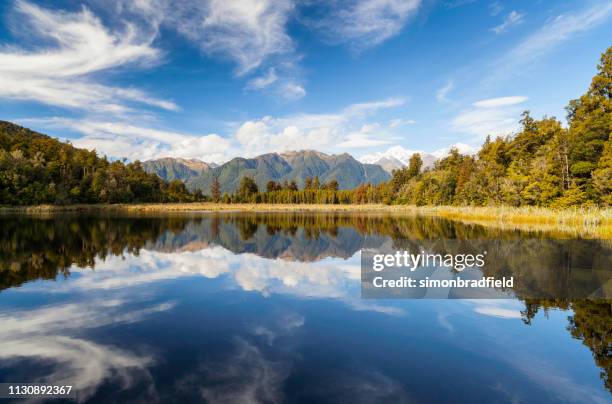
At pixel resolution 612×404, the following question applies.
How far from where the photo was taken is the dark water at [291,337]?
679 centimetres

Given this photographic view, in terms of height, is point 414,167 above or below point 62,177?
above

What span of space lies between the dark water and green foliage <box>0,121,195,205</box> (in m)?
87.1

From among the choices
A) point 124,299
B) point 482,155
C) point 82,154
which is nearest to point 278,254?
point 124,299

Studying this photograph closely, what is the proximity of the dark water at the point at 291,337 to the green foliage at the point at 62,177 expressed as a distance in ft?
286

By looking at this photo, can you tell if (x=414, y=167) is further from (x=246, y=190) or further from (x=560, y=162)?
(x=560, y=162)

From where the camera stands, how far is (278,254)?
24.1 meters

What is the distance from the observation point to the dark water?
Answer: 22.3 feet

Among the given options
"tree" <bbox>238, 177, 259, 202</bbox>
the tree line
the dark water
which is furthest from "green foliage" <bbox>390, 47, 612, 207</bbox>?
"tree" <bbox>238, 177, 259, 202</bbox>

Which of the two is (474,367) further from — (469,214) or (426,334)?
(469,214)

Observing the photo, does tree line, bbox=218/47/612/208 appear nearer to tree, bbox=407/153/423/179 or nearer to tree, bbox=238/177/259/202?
tree, bbox=407/153/423/179

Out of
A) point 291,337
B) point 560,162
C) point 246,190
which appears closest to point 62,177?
point 246,190

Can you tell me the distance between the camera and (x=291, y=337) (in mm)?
9438

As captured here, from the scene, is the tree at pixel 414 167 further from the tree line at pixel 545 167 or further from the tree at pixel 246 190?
the tree at pixel 246 190

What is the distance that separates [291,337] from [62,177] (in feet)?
405
